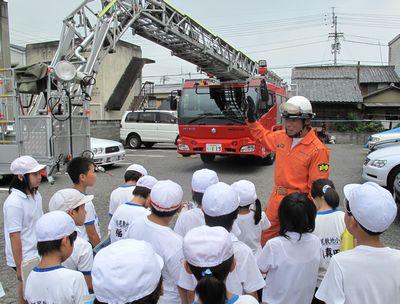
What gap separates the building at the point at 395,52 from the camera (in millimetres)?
35750

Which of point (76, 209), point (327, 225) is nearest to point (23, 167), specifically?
point (76, 209)

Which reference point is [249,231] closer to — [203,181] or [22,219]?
[203,181]

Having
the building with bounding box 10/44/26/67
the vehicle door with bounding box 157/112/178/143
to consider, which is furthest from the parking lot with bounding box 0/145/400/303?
the building with bounding box 10/44/26/67

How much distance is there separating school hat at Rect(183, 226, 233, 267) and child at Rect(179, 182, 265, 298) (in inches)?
17.0

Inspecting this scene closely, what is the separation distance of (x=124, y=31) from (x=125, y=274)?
917 centimetres

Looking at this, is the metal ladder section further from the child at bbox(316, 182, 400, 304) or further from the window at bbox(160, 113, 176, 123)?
the child at bbox(316, 182, 400, 304)

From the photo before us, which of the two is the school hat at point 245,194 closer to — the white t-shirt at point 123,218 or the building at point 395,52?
the white t-shirt at point 123,218

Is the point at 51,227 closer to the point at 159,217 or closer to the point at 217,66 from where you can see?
the point at 159,217

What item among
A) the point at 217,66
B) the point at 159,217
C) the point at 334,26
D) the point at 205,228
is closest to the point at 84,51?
the point at 217,66

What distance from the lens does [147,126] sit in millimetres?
18109

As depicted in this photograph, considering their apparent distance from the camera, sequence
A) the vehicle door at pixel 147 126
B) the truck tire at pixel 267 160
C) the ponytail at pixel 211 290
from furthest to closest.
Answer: the vehicle door at pixel 147 126 → the truck tire at pixel 267 160 → the ponytail at pixel 211 290

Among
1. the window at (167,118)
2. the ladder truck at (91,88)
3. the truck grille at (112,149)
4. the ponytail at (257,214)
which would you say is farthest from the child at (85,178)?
the window at (167,118)

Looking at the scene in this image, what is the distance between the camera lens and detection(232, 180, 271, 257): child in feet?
10.1

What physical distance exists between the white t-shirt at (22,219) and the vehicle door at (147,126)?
48.9 ft
